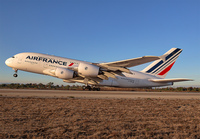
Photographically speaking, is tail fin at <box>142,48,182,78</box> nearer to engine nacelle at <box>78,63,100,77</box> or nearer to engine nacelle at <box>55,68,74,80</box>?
engine nacelle at <box>78,63,100,77</box>

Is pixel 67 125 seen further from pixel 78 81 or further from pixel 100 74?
pixel 78 81

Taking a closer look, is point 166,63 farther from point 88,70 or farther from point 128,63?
point 88,70

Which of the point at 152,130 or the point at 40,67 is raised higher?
the point at 40,67

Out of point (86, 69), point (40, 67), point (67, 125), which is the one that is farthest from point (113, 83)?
point (67, 125)

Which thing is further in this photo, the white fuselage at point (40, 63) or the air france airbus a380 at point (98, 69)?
the white fuselage at point (40, 63)

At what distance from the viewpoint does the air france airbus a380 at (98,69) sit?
23328mm

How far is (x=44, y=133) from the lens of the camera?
188 inches

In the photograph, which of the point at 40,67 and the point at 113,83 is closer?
the point at 40,67

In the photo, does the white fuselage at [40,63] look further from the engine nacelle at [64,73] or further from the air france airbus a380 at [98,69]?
the engine nacelle at [64,73]

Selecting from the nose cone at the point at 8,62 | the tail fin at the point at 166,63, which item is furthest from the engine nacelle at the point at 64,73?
the tail fin at the point at 166,63

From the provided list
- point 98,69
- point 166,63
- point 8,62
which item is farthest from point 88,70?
point 166,63

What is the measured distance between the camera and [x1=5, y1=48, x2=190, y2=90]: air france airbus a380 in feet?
76.5

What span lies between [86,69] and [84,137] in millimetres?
18606

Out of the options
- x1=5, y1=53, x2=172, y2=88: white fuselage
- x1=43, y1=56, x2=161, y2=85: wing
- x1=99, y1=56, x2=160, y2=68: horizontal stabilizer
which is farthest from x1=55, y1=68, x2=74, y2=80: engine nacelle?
x1=99, y1=56, x2=160, y2=68: horizontal stabilizer
